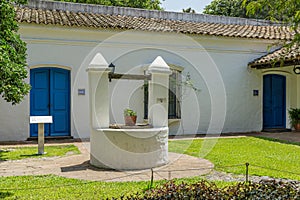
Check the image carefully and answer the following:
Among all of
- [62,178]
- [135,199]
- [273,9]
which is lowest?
[62,178]

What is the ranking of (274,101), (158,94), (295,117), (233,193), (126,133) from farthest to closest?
(274,101) → (295,117) → (158,94) → (126,133) → (233,193)

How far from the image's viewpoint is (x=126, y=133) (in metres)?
6.66

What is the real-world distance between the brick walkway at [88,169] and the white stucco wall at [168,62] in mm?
4004

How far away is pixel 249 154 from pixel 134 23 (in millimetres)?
6964

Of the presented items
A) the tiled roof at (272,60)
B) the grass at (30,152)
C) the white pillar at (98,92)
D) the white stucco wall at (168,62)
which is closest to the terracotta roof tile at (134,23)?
the white stucco wall at (168,62)

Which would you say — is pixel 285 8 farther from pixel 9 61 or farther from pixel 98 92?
pixel 9 61

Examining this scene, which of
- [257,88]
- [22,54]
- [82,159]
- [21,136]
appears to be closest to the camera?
[82,159]

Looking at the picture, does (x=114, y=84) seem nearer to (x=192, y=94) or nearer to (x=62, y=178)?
(x=192, y=94)

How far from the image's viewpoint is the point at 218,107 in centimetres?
1339

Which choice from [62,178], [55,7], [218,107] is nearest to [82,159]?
[62,178]

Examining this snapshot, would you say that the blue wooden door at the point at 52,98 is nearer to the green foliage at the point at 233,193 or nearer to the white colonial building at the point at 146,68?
the white colonial building at the point at 146,68

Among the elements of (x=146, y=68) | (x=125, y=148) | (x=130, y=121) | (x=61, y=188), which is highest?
(x=146, y=68)

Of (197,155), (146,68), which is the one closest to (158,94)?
(197,155)

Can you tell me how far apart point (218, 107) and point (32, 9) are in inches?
332
